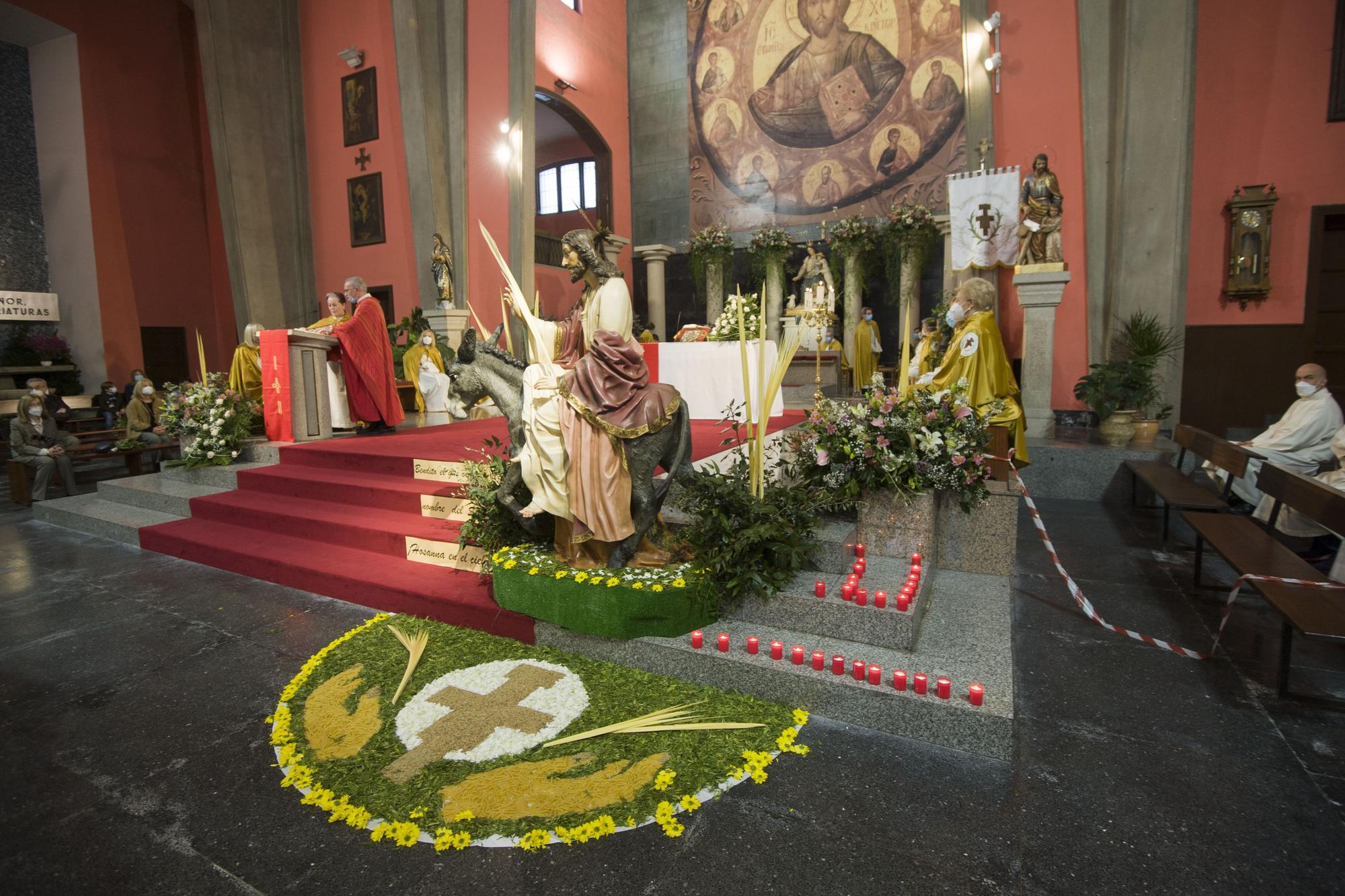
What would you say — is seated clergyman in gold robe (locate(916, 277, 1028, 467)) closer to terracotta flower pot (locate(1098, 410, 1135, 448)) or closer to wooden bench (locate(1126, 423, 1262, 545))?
wooden bench (locate(1126, 423, 1262, 545))

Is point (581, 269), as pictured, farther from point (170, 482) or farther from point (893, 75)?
point (893, 75)

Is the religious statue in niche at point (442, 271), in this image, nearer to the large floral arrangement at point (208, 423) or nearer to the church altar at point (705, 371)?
the large floral arrangement at point (208, 423)

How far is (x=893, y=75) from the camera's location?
1189 cm

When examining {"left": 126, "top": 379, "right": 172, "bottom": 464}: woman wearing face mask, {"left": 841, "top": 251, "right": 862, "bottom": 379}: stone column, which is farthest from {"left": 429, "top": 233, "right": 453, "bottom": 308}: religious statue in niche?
{"left": 841, "top": 251, "right": 862, "bottom": 379}: stone column

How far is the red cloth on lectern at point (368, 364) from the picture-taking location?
7.63 meters

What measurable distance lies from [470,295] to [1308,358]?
12293 millimetres

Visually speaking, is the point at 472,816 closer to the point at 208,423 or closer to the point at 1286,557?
the point at 1286,557

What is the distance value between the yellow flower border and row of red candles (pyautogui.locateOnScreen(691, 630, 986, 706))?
0.25 meters

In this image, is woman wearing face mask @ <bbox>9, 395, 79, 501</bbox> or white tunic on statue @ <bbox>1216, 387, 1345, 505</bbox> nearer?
white tunic on statue @ <bbox>1216, 387, 1345, 505</bbox>

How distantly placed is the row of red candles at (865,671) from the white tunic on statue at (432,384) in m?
7.60

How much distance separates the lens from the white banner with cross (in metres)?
8.23

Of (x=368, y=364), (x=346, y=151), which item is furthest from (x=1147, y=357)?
(x=346, y=151)

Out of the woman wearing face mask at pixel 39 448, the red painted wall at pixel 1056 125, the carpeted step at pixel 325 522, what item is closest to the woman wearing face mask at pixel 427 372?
the carpeted step at pixel 325 522

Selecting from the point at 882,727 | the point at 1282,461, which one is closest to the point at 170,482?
the point at 882,727
